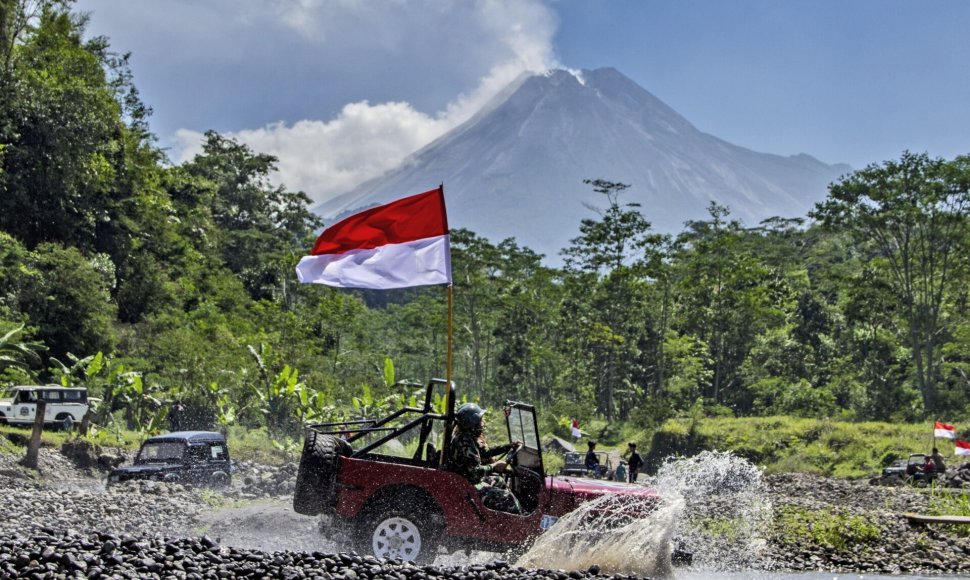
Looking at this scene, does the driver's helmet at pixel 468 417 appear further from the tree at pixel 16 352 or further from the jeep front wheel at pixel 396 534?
the tree at pixel 16 352

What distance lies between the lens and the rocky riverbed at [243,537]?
22.5ft

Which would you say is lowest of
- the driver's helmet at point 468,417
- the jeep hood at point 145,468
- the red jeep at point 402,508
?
the jeep hood at point 145,468

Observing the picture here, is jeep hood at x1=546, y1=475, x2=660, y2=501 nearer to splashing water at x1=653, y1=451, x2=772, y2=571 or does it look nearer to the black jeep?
splashing water at x1=653, y1=451, x2=772, y2=571

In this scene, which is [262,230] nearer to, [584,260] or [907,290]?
[584,260]

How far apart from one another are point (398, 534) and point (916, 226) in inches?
1458

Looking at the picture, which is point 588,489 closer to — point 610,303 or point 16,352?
point 16,352

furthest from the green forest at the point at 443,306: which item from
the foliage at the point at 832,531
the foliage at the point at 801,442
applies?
the foliage at the point at 832,531

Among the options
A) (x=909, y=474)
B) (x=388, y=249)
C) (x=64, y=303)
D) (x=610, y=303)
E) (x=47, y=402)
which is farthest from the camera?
(x=610, y=303)

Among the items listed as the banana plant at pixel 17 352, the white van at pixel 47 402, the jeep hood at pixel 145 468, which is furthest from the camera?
the white van at pixel 47 402

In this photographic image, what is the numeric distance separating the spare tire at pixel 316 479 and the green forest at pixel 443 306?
57.1 feet

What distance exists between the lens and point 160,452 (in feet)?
61.0

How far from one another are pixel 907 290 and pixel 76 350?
3441cm

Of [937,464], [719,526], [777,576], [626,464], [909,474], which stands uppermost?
[937,464]

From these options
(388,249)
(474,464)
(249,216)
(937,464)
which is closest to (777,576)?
(474,464)
